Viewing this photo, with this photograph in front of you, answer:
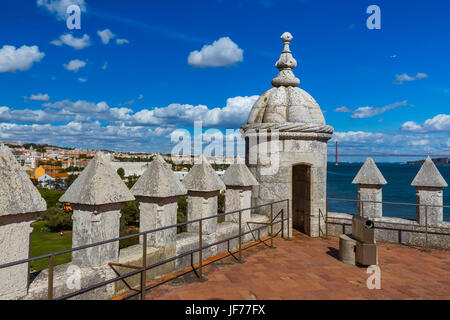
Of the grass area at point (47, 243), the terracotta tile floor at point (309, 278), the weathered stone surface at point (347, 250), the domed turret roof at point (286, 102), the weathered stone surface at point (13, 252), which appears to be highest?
the domed turret roof at point (286, 102)

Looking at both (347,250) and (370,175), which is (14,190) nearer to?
(347,250)

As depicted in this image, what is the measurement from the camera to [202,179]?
608 centimetres

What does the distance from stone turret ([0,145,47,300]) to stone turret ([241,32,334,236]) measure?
5.71m

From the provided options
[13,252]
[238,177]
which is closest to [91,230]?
[13,252]

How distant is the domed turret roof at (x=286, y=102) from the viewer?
329 inches

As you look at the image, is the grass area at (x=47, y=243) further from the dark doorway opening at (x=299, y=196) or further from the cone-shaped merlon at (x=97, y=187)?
the cone-shaped merlon at (x=97, y=187)

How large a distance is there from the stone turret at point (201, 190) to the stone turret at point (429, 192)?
15.9 ft

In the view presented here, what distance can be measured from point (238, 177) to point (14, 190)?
468 cm

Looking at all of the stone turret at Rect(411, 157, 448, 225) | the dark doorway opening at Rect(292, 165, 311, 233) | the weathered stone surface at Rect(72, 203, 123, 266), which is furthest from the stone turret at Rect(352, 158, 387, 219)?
the weathered stone surface at Rect(72, 203, 123, 266)

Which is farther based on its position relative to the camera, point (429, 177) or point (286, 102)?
point (286, 102)

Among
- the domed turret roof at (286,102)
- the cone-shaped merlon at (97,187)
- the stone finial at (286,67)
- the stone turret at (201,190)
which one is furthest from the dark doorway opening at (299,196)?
the cone-shaped merlon at (97,187)

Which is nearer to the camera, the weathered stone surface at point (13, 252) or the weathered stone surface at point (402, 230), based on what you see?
the weathered stone surface at point (13, 252)

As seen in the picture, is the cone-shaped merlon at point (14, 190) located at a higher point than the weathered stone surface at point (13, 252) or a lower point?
higher

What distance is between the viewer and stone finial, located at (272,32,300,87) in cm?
884
